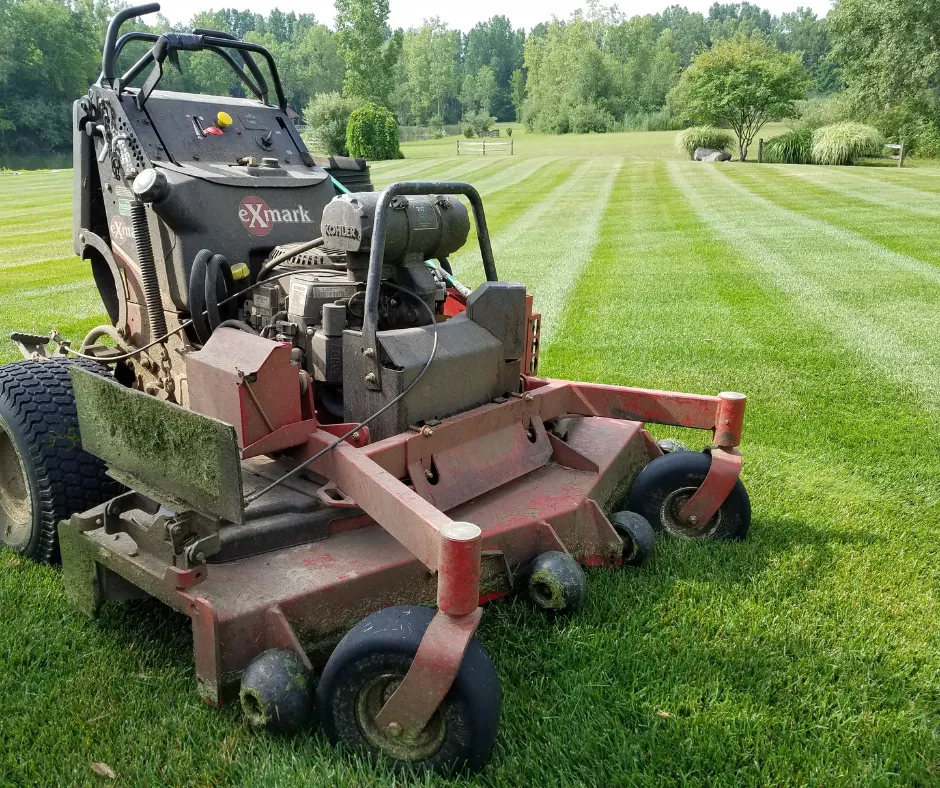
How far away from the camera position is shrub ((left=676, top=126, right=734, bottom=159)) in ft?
118

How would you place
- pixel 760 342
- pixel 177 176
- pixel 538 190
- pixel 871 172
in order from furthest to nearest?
Result: pixel 871 172
pixel 538 190
pixel 760 342
pixel 177 176

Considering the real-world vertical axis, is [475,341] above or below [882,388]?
above

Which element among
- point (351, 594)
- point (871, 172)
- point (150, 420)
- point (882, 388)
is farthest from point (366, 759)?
point (871, 172)

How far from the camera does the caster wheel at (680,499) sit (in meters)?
3.99

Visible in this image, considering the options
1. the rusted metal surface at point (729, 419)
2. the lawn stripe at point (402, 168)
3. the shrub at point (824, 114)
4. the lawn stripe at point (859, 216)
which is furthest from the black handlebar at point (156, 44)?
the shrub at point (824, 114)

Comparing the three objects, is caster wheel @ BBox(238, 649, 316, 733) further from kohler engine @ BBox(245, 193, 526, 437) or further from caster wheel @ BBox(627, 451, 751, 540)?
caster wheel @ BBox(627, 451, 751, 540)

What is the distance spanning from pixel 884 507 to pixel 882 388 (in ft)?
7.39

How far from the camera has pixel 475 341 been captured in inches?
151

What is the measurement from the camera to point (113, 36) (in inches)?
180

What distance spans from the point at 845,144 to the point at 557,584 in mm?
31719

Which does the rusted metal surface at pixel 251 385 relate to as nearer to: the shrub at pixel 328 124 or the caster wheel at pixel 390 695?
the caster wheel at pixel 390 695

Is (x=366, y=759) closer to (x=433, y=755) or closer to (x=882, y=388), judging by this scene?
(x=433, y=755)

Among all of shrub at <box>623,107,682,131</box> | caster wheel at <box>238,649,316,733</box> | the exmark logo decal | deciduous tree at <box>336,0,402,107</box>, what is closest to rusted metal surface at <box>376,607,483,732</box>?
caster wheel at <box>238,649,316,733</box>

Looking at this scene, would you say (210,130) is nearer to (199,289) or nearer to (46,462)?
(199,289)
